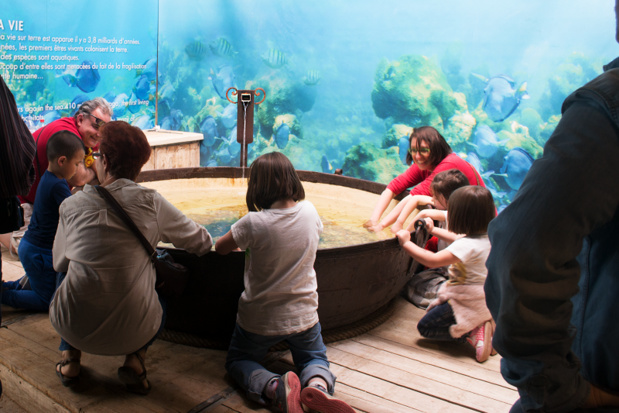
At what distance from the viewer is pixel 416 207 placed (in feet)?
11.0

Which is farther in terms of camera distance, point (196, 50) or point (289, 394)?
point (196, 50)

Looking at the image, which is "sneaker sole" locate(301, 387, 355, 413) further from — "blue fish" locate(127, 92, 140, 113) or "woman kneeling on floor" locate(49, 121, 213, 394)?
"blue fish" locate(127, 92, 140, 113)

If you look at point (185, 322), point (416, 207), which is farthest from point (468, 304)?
point (185, 322)

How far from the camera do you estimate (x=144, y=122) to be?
684 centimetres

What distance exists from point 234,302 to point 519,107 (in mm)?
5389

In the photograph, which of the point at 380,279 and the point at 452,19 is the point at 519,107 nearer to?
the point at 452,19

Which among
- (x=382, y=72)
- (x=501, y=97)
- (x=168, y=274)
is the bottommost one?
(x=168, y=274)

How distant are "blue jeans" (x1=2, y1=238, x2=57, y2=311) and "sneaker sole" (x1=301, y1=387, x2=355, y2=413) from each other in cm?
152

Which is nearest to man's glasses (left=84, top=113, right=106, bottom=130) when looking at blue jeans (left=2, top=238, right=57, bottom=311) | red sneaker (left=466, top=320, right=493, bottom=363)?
blue jeans (left=2, top=238, right=57, bottom=311)

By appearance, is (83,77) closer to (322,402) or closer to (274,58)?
(274,58)

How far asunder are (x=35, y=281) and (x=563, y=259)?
2.61 m

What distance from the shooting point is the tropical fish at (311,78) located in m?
8.19

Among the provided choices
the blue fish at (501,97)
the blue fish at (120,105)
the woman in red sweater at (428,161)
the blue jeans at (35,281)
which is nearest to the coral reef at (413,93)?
the blue fish at (501,97)

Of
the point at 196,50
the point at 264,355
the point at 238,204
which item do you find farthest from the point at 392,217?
the point at 196,50
